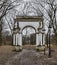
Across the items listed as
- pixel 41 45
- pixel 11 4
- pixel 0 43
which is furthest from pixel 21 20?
pixel 0 43

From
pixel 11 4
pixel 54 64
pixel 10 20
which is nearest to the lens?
pixel 54 64

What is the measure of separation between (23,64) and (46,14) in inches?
1078

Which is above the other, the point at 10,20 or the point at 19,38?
the point at 10,20

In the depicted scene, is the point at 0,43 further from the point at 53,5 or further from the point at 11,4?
the point at 11,4

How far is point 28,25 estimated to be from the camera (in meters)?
39.3

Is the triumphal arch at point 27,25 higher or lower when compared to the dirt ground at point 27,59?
higher

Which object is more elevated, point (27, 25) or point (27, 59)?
point (27, 25)

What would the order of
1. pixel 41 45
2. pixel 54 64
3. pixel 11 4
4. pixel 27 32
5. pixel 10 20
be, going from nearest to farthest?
1. pixel 54 64
2. pixel 11 4
3. pixel 41 45
4. pixel 10 20
5. pixel 27 32

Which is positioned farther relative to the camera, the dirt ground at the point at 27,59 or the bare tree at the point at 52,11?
the bare tree at the point at 52,11

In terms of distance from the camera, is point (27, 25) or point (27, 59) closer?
point (27, 59)

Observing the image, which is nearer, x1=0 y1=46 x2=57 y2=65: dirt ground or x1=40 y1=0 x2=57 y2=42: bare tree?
x1=0 y1=46 x2=57 y2=65: dirt ground

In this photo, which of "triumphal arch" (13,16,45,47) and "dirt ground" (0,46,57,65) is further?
"triumphal arch" (13,16,45,47)

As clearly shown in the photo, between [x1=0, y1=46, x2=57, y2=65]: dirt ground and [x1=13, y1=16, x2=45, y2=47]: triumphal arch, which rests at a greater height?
[x1=13, y1=16, x2=45, y2=47]: triumphal arch

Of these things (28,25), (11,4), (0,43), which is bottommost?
(0,43)
